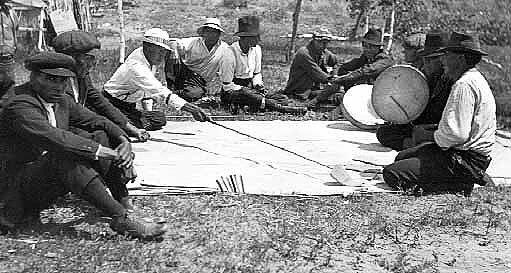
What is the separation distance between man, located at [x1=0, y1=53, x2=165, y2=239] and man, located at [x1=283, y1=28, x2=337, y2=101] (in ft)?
17.5

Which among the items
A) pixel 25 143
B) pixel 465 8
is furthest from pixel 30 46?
pixel 465 8

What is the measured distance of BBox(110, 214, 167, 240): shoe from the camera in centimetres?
448

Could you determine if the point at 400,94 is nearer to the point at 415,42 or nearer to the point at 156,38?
the point at 415,42

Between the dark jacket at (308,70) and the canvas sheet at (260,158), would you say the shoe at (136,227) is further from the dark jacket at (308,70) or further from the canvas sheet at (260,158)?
the dark jacket at (308,70)

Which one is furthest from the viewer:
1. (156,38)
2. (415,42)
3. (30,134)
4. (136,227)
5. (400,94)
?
(415,42)

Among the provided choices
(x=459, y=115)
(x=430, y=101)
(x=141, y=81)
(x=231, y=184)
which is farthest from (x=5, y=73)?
(x=430, y=101)

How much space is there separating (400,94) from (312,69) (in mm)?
2654

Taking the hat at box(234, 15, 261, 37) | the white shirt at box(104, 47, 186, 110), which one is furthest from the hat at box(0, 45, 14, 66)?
Result: the hat at box(234, 15, 261, 37)

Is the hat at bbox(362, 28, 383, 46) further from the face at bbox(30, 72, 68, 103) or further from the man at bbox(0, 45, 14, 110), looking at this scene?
the face at bbox(30, 72, 68, 103)

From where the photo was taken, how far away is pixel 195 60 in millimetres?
9430

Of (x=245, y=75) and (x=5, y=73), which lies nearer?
(x=5, y=73)

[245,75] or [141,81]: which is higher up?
[141,81]

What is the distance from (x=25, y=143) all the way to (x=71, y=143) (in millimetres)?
472

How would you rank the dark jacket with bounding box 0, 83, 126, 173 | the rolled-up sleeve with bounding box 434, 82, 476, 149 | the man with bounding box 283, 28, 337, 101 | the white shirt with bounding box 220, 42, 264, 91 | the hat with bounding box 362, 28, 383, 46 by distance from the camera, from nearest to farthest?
the dark jacket with bounding box 0, 83, 126, 173, the rolled-up sleeve with bounding box 434, 82, 476, 149, the hat with bounding box 362, 28, 383, 46, the white shirt with bounding box 220, 42, 264, 91, the man with bounding box 283, 28, 337, 101
